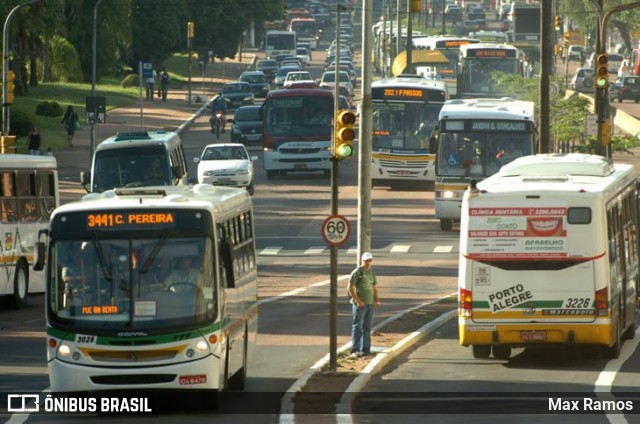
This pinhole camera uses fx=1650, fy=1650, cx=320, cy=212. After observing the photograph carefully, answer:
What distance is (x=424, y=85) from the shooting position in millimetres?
55156

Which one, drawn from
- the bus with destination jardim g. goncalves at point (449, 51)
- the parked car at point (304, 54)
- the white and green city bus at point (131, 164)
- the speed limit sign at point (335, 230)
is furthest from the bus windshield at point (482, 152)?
the parked car at point (304, 54)

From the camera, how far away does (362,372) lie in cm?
2289

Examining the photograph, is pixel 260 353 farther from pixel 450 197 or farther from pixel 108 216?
pixel 450 197

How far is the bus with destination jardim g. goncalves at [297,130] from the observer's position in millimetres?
58562

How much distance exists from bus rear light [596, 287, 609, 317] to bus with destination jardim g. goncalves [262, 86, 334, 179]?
35326 millimetres

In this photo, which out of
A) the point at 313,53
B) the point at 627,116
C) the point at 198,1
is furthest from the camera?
the point at 313,53

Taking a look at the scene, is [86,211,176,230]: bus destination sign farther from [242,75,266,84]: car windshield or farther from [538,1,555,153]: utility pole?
[242,75,266,84]: car windshield

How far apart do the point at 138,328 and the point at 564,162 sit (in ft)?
32.4

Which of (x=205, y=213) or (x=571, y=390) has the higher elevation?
(x=205, y=213)

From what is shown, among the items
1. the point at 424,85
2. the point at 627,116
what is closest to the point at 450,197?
the point at 424,85

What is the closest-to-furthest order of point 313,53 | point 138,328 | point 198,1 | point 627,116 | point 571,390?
point 138,328
point 571,390
point 627,116
point 198,1
point 313,53

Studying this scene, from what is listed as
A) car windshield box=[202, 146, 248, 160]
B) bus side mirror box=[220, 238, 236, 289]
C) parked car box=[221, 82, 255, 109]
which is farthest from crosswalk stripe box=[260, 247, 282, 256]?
parked car box=[221, 82, 255, 109]

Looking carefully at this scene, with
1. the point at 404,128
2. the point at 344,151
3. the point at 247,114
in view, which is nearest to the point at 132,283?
the point at 344,151

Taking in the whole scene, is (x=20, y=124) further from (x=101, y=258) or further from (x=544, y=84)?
(x=101, y=258)
